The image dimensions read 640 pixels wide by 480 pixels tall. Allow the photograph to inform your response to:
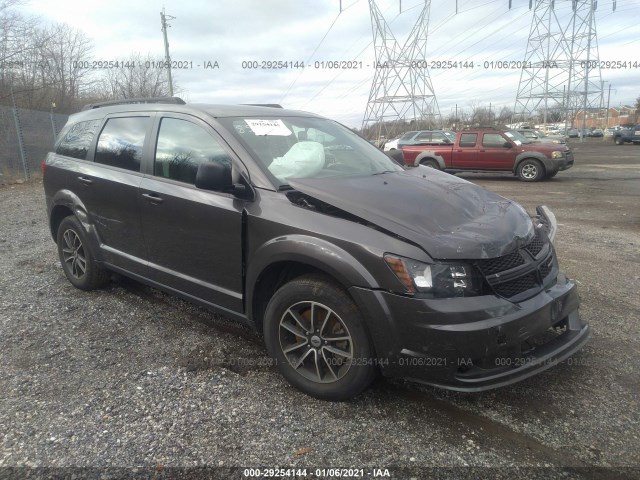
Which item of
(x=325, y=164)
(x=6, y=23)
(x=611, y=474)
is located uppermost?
(x=6, y=23)

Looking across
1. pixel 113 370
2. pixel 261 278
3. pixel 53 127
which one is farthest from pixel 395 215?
pixel 53 127

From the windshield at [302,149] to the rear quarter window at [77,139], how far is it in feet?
6.19

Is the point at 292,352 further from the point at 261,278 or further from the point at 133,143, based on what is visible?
the point at 133,143

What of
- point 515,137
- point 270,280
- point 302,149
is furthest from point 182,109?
point 515,137

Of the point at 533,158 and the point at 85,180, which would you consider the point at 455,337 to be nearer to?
the point at 85,180

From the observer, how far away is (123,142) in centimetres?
411

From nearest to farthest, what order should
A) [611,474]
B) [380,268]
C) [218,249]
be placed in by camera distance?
[611,474] < [380,268] < [218,249]

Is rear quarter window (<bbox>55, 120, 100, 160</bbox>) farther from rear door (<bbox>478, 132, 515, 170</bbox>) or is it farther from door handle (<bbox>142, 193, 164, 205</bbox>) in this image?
rear door (<bbox>478, 132, 515, 170</bbox>)

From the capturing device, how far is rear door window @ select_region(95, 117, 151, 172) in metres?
3.92

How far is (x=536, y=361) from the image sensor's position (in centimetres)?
266

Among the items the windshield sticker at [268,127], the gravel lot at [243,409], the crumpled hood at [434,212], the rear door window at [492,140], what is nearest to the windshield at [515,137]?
the rear door window at [492,140]

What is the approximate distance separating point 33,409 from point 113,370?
0.54 meters

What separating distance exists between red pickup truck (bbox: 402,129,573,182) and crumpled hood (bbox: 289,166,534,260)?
11.6 m

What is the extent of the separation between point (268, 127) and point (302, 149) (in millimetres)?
314
